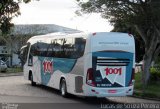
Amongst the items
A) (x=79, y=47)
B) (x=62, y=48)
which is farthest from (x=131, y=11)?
(x=79, y=47)

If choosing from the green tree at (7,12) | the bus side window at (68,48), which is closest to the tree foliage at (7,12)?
the green tree at (7,12)

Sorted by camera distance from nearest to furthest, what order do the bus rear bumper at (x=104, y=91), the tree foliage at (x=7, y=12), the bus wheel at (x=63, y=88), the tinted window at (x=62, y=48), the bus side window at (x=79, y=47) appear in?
1. the tree foliage at (x=7, y=12)
2. the bus rear bumper at (x=104, y=91)
3. the bus side window at (x=79, y=47)
4. the tinted window at (x=62, y=48)
5. the bus wheel at (x=63, y=88)

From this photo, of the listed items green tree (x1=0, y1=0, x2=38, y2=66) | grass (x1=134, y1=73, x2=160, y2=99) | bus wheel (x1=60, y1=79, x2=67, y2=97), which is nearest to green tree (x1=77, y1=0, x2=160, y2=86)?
grass (x1=134, y1=73, x2=160, y2=99)

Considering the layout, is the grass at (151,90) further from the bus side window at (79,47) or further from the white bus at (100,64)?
the bus side window at (79,47)

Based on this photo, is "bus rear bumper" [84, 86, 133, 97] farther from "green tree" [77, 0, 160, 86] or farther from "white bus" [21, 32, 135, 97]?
"green tree" [77, 0, 160, 86]

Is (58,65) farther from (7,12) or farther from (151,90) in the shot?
(7,12)

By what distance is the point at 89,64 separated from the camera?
1902 cm

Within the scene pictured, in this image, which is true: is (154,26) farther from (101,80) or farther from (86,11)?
(101,80)

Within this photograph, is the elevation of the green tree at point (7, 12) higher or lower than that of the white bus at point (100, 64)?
higher

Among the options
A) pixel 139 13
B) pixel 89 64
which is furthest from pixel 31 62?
pixel 89 64

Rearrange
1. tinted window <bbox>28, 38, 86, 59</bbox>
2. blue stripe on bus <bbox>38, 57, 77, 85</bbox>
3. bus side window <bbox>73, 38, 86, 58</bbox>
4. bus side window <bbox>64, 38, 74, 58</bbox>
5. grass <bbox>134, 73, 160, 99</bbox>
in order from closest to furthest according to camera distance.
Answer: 1. bus side window <bbox>73, 38, 86, 58</bbox>
2. tinted window <bbox>28, 38, 86, 59</bbox>
3. blue stripe on bus <bbox>38, 57, 77, 85</bbox>
4. bus side window <bbox>64, 38, 74, 58</bbox>
5. grass <bbox>134, 73, 160, 99</bbox>

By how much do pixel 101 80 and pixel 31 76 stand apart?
36.3ft

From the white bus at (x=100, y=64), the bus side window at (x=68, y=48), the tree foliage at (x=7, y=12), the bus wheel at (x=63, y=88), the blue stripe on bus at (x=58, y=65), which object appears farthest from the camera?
the bus wheel at (x=63, y=88)

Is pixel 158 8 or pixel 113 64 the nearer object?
pixel 113 64
